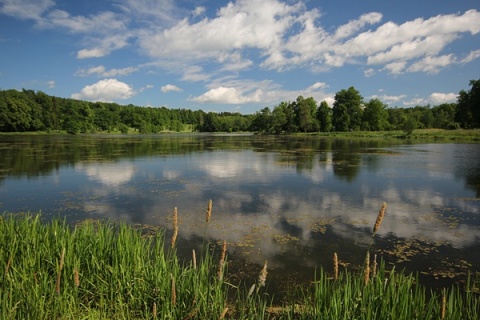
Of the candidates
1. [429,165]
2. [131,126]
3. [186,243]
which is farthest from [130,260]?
[131,126]

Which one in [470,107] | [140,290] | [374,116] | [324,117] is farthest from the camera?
[324,117]

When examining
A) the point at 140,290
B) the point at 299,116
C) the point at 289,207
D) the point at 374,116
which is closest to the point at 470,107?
the point at 374,116

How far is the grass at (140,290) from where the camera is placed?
13.8ft

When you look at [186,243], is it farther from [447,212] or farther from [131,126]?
[131,126]

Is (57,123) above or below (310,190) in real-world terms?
above

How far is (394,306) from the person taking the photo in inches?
157

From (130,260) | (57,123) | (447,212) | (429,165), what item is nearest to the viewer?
A: (130,260)

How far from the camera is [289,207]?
549 inches

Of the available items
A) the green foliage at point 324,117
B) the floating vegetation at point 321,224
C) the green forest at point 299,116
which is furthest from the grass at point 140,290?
the green foliage at point 324,117

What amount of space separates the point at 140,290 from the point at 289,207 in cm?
938

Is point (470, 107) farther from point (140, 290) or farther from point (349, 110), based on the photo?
point (140, 290)

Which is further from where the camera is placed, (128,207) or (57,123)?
(57,123)

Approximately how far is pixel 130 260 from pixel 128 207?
→ 8.27 m

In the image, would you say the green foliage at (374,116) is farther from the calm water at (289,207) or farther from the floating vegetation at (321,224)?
the floating vegetation at (321,224)
